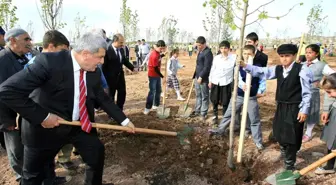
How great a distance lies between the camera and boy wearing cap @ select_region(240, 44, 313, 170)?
3296mm

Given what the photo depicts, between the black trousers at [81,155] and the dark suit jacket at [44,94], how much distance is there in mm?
93

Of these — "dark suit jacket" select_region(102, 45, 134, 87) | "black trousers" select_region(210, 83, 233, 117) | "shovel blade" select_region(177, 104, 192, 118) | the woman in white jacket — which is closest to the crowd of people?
"black trousers" select_region(210, 83, 233, 117)

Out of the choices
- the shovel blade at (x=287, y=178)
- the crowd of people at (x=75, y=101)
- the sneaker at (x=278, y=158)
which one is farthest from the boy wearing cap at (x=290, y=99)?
the sneaker at (x=278, y=158)

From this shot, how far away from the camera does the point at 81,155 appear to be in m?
2.82

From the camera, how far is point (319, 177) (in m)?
3.56

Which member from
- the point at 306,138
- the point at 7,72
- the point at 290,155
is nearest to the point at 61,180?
the point at 7,72

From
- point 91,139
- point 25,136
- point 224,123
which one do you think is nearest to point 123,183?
point 91,139

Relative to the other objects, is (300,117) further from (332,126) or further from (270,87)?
(270,87)

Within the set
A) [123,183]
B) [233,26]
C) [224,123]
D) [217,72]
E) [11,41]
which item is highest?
[233,26]

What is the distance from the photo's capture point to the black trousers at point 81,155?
264 centimetres

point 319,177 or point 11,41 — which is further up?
point 11,41

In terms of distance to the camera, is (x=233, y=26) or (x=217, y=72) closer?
(x=233, y=26)

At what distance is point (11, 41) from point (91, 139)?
65.8 inches

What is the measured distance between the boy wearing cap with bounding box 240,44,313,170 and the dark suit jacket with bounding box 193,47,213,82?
7.55 ft
